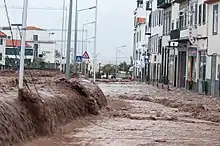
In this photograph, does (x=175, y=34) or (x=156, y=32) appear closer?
(x=175, y=34)

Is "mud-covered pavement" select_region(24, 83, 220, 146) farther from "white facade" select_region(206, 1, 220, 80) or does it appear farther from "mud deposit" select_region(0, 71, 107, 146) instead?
"white facade" select_region(206, 1, 220, 80)

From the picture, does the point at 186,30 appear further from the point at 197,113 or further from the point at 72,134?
the point at 72,134

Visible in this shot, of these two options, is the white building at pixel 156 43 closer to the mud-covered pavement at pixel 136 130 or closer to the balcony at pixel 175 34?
the balcony at pixel 175 34

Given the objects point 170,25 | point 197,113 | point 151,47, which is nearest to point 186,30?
point 170,25

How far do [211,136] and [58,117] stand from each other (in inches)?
Answer: 188

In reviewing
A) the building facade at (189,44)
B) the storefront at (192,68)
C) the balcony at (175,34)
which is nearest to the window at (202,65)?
the building facade at (189,44)

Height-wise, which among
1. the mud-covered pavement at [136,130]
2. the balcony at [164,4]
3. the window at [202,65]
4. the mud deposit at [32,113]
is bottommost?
the mud-covered pavement at [136,130]

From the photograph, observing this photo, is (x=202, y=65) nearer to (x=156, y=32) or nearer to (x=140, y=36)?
(x=156, y=32)

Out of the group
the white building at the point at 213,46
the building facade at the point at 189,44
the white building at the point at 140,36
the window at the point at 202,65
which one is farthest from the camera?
the white building at the point at 140,36

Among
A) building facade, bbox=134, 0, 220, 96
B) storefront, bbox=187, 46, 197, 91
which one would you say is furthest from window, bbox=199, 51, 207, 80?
storefront, bbox=187, 46, 197, 91

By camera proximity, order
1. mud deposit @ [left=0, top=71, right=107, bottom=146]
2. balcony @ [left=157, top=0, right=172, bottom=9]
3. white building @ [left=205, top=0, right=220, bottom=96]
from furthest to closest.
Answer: balcony @ [left=157, top=0, right=172, bottom=9] < white building @ [left=205, top=0, right=220, bottom=96] < mud deposit @ [left=0, top=71, right=107, bottom=146]

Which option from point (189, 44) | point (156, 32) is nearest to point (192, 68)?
point (189, 44)

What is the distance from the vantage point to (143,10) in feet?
378

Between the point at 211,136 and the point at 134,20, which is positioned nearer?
the point at 211,136
